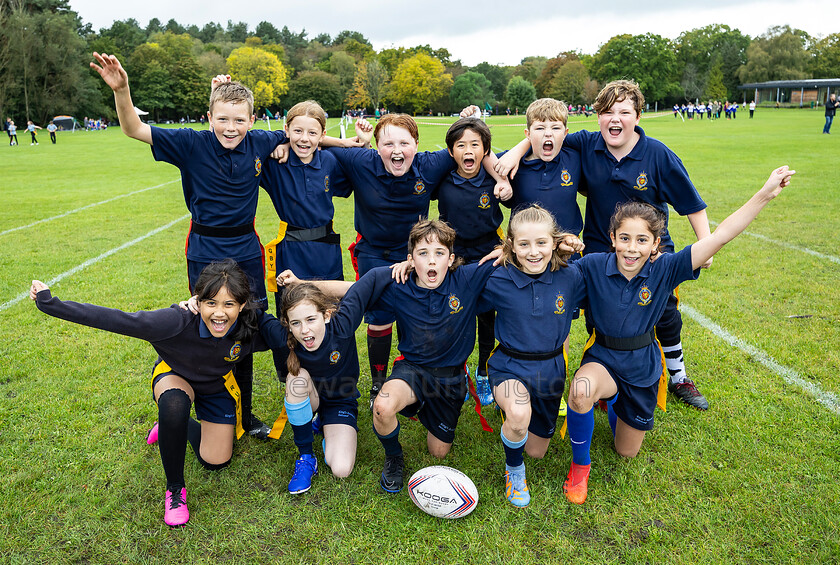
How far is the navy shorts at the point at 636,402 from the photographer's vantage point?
3139mm

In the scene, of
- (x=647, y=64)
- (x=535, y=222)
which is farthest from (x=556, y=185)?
(x=647, y=64)

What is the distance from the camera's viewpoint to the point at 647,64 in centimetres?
7756

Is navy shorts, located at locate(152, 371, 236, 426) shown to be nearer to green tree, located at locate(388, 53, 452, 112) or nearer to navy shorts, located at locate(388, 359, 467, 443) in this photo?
navy shorts, located at locate(388, 359, 467, 443)

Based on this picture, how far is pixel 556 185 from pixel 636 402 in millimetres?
1430

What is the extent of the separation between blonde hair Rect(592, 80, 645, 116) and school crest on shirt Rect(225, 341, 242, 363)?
257cm

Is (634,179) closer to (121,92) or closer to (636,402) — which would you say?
(636,402)

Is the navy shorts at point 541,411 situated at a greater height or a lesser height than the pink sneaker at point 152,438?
greater

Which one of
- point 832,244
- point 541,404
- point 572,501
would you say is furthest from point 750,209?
point 832,244

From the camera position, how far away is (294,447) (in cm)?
352

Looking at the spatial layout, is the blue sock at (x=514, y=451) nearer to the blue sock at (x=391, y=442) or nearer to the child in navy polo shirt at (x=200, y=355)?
the blue sock at (x=391, y=442)

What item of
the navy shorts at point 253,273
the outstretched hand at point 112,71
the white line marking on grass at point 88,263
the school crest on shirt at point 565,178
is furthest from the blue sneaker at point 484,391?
the white line marking on grass at point 88,263

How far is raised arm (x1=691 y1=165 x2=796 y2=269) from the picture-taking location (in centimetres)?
277

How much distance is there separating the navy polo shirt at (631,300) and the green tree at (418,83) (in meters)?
87.0

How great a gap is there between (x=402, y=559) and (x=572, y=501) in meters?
0.95
